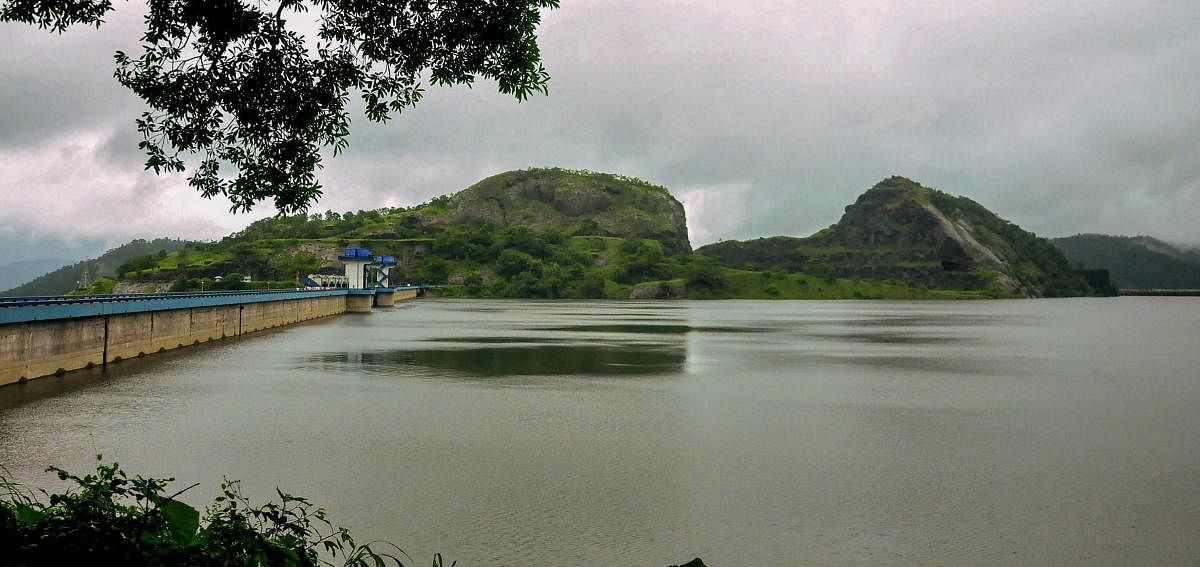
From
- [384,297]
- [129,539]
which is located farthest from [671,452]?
[384,297]

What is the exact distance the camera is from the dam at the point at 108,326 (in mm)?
32844

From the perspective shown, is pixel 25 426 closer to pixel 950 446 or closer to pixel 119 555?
pixel 119 555


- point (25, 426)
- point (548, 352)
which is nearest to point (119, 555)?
point (25, 426)

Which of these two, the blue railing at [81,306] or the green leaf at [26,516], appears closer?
the green leaf at [26,516]

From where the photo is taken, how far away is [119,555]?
19.9ft

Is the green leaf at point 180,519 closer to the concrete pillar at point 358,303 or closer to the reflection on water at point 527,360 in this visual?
the reflection on water at point 527,360

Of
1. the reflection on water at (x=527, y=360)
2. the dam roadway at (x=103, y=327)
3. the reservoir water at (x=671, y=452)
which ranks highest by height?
the dam roadway at (x=103, y=327)

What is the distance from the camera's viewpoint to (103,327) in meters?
41.8

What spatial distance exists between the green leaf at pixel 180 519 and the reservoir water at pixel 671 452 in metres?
5.65

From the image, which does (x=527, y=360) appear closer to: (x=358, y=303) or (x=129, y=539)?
(x=129, y=539)

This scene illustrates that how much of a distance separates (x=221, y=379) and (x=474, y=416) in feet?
55.4

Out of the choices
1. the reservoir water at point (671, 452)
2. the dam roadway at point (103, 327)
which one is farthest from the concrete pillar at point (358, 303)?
the reservoir water at point (671, 452)

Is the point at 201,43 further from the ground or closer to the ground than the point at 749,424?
further from the ground

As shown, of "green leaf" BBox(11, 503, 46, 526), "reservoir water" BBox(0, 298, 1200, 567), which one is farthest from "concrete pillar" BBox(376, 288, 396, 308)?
"green leaf" BBox(11, 503, 46, 526)
